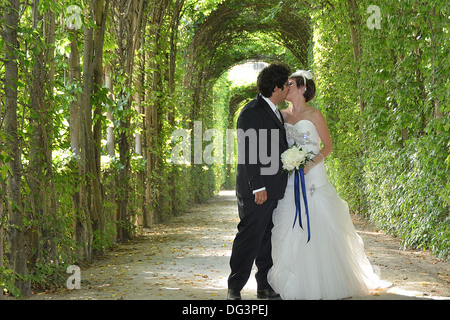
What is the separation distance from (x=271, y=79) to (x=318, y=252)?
142cm

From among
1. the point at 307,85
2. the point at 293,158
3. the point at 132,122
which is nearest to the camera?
the point at 293,158

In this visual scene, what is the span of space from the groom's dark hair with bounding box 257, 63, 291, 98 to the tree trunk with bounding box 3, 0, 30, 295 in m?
1.91

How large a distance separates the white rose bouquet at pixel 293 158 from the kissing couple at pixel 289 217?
64mm

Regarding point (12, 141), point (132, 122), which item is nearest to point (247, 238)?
point (12, 141)

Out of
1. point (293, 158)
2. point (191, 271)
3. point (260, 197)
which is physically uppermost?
point (293, 158)

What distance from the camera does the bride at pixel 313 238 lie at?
4.58 m

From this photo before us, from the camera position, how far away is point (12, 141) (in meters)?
4.61

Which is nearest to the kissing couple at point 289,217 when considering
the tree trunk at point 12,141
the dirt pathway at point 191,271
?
the dirt pathway at point 191,271

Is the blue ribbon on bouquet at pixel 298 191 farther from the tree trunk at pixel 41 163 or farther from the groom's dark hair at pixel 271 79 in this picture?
the tree trunk at pixel 41 163

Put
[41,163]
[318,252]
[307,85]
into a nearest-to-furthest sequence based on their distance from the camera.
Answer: [318,252], [307,85], [41,163]

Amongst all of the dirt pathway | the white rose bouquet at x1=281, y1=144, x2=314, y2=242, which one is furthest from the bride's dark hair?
the dirt pathway

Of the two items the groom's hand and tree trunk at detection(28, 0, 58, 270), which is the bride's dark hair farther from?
tree trunk at detection(28, 0, 58, 270)

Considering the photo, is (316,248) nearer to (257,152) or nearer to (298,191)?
(298,191)

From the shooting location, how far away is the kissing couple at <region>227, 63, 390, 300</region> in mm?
4426
